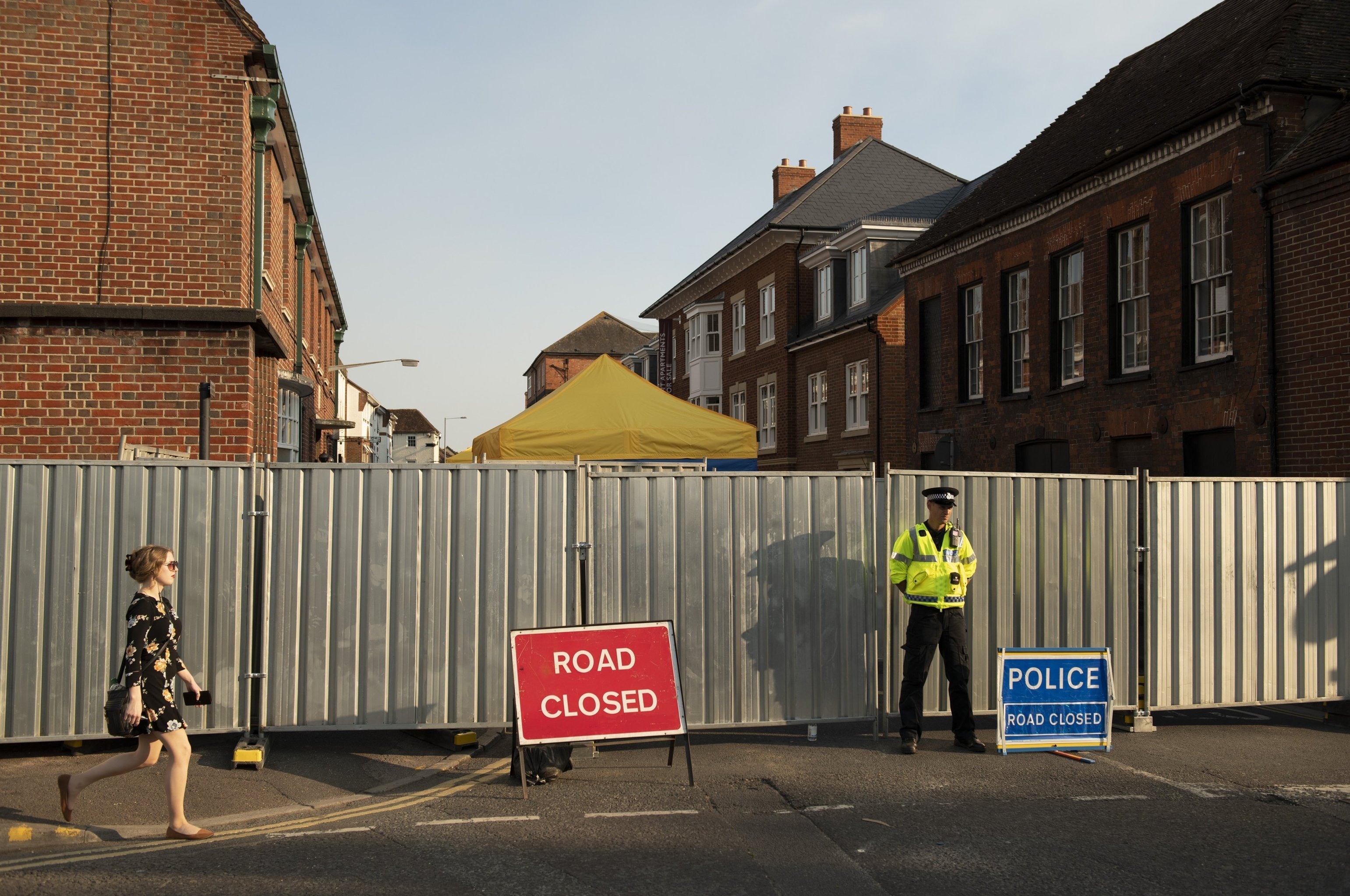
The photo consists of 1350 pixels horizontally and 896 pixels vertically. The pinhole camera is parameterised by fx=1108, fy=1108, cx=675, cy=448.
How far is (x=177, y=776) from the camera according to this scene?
591 cm

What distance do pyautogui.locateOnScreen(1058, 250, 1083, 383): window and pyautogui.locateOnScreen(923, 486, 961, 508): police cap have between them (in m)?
11.2

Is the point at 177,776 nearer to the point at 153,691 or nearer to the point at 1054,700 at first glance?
the point at 153,691

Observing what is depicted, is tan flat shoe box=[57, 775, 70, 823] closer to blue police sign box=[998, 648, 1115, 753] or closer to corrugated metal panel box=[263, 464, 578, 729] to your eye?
corrugated metal panel box=[263, 464, 578, 729]

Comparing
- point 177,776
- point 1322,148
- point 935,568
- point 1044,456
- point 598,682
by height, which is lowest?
point 177,776

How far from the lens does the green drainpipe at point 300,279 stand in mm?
18188

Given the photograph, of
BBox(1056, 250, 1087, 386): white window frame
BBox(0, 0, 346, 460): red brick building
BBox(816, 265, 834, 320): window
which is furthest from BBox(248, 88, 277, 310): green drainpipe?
BBox(816, 265, 834, 320): window

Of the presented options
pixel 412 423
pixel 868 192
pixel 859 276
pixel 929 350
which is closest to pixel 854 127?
pixel 868 192

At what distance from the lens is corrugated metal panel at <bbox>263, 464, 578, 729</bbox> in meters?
7.65

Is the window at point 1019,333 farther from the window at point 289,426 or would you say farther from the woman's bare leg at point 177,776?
the woman's bare leg at point 177,776

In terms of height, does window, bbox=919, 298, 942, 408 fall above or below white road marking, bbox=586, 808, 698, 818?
above

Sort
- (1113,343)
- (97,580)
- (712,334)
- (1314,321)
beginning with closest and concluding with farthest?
(97,580), (1314,321), (1113,343), (712,334)

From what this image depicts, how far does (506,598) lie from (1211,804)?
471 centimetres

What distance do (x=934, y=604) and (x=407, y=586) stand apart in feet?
12.4

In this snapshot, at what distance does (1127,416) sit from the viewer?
1662cm
